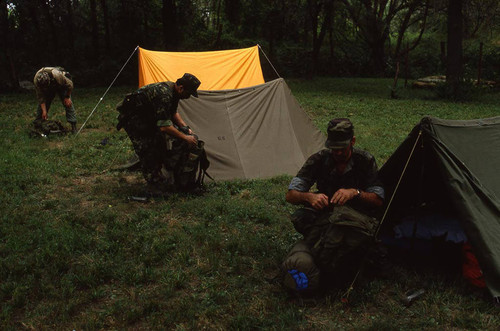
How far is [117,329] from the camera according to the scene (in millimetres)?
3254

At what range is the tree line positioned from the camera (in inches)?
Answer: 736

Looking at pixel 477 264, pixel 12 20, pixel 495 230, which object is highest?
pixel 12 20

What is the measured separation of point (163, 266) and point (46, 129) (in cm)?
625

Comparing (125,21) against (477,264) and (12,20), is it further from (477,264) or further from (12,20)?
(477,264)

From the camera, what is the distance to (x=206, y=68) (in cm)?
900

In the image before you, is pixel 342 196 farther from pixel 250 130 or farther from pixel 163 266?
pixel 250 130

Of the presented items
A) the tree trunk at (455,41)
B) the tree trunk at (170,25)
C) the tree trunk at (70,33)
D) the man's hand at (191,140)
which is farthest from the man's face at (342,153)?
the tree trunk at (70,33)

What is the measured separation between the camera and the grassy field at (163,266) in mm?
3361

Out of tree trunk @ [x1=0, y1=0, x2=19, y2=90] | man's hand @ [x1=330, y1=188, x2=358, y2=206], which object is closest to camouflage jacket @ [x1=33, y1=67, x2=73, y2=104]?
man's hand @ [x1=330, y1=188, x2=358, y2=206]

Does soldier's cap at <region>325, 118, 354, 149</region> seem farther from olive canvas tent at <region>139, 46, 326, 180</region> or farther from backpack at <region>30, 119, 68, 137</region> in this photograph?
backpack at <region>30, 119, 68, 137</region>

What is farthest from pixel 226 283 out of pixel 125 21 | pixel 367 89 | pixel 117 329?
pixel 125 21

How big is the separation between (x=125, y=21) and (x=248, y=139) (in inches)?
679

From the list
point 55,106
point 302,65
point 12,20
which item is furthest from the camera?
point 302,65

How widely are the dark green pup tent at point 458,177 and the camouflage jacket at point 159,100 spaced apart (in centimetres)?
289
